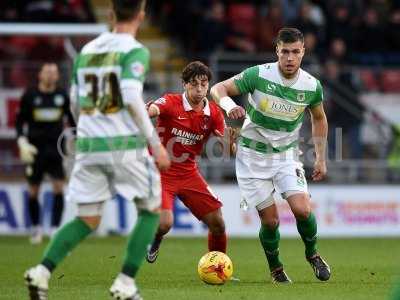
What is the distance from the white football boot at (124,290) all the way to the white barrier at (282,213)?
9969mm

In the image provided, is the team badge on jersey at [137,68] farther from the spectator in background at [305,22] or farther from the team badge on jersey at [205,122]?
the spectator in background at [305,22]

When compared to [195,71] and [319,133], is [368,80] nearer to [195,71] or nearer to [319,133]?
[319,133]

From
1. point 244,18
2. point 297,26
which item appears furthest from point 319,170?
point 244,18

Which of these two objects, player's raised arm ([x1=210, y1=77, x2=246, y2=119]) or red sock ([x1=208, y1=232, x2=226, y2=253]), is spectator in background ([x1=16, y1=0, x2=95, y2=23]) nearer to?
red sock ([x1=208, y1=232, x2=226, y2=253])

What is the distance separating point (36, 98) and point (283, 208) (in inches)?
179

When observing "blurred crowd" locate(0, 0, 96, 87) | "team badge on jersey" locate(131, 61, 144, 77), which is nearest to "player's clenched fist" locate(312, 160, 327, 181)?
"team badge on jersey" locate(131, 61, 144, 77)

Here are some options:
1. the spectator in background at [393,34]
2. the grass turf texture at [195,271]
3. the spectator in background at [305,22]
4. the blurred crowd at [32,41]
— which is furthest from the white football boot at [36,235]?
Result: the spectator in background at [393,34]

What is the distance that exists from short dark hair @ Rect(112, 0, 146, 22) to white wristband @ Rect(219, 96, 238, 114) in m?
1.96

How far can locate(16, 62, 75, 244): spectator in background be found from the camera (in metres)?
16.0

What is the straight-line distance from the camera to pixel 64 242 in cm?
775

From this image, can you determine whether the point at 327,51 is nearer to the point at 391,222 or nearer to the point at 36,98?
the point at 391,222

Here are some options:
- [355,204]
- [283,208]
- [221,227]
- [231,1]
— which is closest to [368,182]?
[355,204]

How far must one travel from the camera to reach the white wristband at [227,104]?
945 centimetres

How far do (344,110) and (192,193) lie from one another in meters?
8.68
